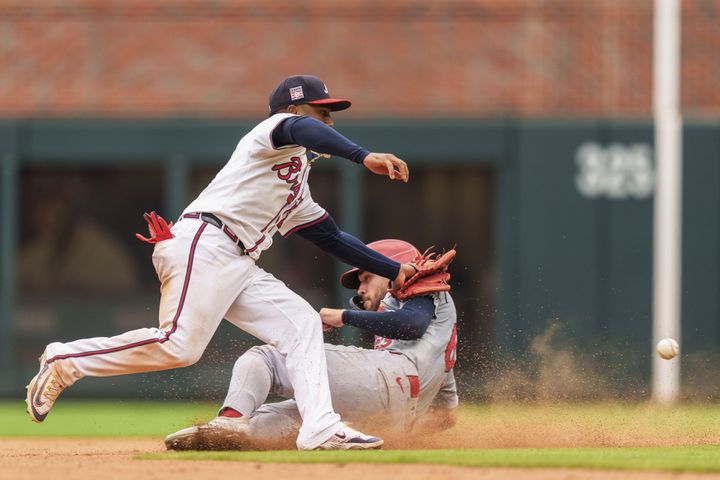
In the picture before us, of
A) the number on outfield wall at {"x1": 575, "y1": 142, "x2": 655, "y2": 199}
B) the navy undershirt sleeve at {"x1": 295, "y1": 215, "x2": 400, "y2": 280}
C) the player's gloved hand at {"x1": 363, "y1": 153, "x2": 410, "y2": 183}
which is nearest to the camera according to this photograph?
the player's gloved hand at {"x1": 363, "y1": 153, "x2": 410, "y2": 183}

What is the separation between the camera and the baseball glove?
6031mm

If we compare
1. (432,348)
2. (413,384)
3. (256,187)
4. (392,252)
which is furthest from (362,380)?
(256,187)

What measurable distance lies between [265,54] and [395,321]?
9.08 metres

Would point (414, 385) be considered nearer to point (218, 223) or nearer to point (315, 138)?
point (218, 223)

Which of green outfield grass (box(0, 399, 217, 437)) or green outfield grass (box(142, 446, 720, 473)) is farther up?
green outfield grass (box(142, 446, 720, 473))

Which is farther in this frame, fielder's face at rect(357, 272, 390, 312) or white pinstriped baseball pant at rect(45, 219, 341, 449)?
fielder's face at rect(357, 272, 390, 312)

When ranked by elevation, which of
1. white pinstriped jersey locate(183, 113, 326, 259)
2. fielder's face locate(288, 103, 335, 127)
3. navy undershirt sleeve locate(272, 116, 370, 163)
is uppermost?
fielder's face locate(288, 103, 335, 127)

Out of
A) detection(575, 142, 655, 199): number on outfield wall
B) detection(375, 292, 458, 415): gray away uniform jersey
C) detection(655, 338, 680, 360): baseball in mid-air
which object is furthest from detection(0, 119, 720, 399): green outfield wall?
detection(375, 292, 458, 415): gray away uniform jersey

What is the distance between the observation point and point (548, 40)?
14281mm

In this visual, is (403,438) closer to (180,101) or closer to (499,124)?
(499,124)

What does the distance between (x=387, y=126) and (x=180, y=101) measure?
2988 mm

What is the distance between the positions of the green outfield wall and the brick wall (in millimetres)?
1575

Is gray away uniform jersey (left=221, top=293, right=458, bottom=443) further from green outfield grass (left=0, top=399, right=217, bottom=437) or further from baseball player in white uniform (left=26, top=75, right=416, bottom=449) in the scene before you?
green outfield grass (left=0, top=399, right=217, bottom=437)

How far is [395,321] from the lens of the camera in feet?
19.4
